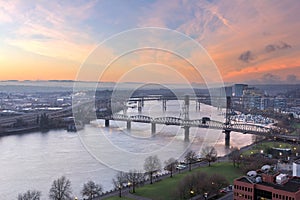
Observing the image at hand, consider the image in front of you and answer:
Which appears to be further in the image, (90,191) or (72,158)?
(72,158)

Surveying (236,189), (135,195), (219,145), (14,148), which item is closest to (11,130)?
(14,148)

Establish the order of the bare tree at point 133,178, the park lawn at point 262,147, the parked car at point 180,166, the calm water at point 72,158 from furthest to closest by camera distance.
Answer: the park lawn at point 262,147 < the parked car at point 180,166 < the calm water at point 72,158 < the bare tree at point 133,178

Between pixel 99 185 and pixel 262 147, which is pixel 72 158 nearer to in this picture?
pixel 99 185

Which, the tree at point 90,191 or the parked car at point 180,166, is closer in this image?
the tree at point 90,191

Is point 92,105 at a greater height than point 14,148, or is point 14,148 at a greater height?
point 92,105

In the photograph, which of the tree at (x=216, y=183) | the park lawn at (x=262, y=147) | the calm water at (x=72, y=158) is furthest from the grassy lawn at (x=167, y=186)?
the park lawn at (x=262, y=147)

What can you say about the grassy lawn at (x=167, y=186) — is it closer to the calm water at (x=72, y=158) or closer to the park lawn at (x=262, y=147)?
the calm water at (x=72, y=158)

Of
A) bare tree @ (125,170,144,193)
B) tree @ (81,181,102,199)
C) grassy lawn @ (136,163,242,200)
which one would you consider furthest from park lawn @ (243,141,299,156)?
tree @ (81,181,102,199)

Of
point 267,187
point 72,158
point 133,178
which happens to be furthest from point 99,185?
point 267,187

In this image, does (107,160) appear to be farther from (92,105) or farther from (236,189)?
(92,105)

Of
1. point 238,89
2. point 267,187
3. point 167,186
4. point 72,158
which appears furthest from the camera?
point 238,89

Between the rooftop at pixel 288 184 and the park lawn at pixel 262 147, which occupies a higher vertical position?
the rooftop at pixel 288 184
